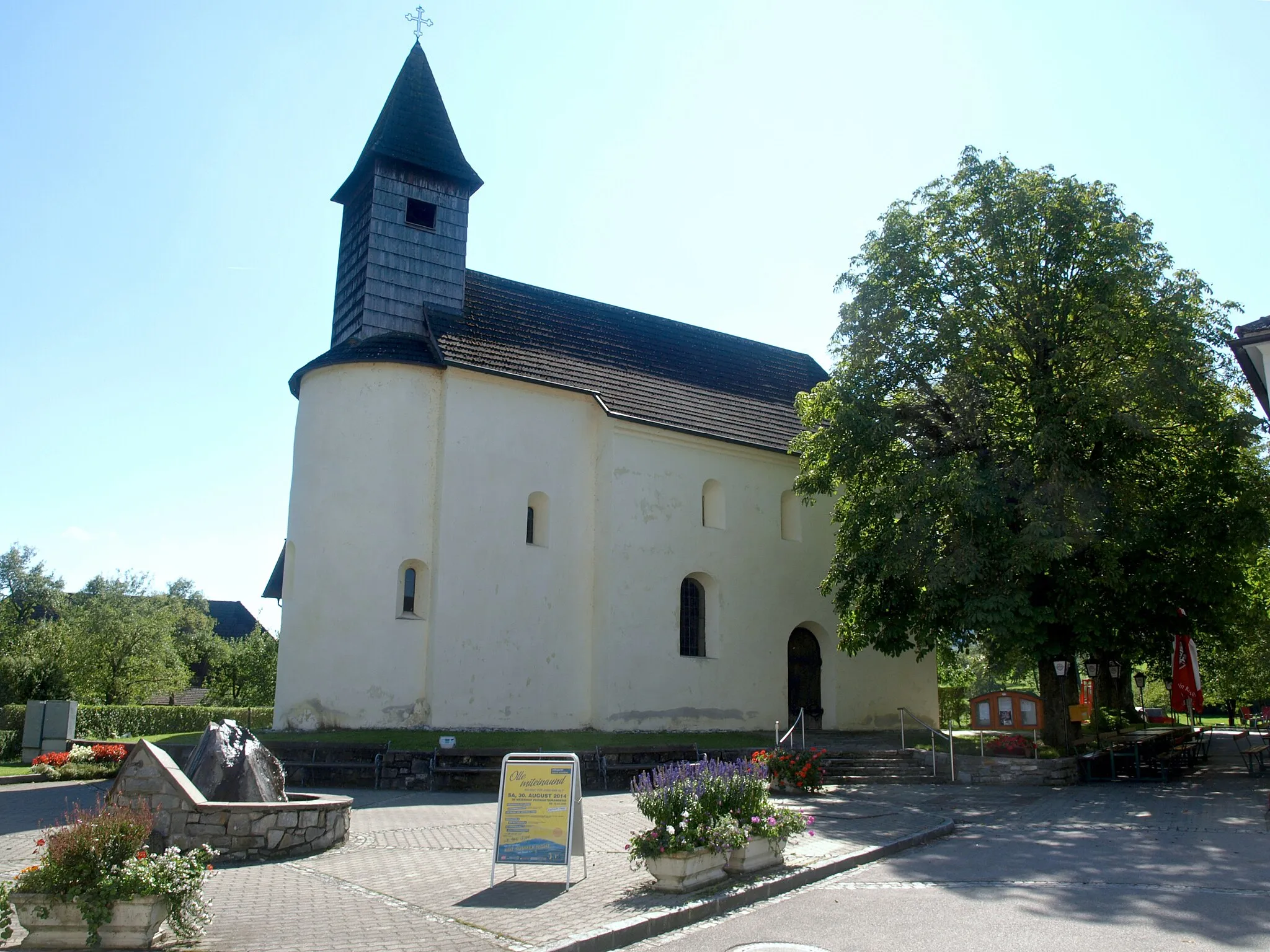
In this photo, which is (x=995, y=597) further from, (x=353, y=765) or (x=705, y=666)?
(x=353, y=765)

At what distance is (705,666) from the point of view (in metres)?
26.0

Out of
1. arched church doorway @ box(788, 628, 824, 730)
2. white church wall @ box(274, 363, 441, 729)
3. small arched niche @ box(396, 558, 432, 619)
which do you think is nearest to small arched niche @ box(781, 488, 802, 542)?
arched church doorway @ box(788, 628, 824, 730)

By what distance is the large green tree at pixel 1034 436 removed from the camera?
19.8 m

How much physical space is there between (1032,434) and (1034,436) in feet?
1.75

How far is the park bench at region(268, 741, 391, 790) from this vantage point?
1812cm

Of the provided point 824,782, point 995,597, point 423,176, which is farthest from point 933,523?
point 423,176

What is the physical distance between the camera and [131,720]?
37844 millimetres

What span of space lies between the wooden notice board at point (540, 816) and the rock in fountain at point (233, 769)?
335cm

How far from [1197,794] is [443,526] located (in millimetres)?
16253

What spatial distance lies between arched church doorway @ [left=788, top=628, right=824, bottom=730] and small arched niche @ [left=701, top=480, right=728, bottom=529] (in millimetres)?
4164

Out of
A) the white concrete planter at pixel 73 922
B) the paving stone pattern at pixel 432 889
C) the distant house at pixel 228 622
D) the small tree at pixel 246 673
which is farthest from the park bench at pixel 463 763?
the distant house at pixel 228 622

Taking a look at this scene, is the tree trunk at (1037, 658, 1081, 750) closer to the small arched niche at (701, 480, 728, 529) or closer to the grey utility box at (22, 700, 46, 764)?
the small arched niche at (701, 480, 728, 529)

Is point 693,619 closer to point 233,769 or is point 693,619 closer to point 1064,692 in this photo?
point 1064,692

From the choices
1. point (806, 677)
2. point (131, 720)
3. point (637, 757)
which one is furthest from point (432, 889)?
point (131, 720)
